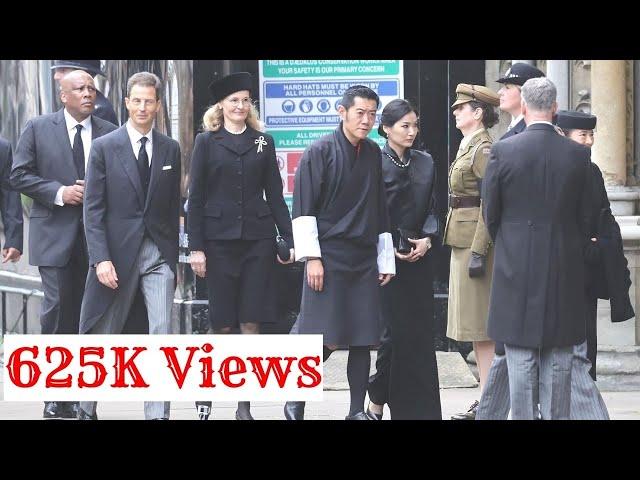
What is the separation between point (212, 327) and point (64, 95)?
1.69 meters

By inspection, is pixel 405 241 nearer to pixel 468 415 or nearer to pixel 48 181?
pixel 468 415

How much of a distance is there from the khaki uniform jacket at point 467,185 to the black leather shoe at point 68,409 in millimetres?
2390

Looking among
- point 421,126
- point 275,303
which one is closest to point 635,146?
point 421,126

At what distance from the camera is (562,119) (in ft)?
33.3

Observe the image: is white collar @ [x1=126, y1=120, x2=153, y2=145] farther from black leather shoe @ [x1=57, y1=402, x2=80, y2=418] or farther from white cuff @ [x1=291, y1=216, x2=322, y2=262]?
black leather shoe @ [x1=57, y1=402, x2=80, y2=418]

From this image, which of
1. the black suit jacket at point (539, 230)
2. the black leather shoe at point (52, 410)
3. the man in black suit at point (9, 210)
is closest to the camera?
the black suit jacket at point (539, 230)

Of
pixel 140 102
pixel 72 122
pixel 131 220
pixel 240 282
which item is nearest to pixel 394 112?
pixel 240 282

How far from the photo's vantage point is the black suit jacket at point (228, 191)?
Result: 1006cm

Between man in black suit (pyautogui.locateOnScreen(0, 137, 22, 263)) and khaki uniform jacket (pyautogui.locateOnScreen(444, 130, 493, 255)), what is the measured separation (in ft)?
8.63

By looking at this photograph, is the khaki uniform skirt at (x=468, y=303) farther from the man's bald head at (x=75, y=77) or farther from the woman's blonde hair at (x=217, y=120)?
the man's bald head at (x=75, y=77)

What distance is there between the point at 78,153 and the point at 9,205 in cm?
69

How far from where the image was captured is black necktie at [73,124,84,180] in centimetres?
1049

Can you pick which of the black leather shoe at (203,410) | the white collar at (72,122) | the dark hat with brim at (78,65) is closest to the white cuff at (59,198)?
the white collar at (72,122)
